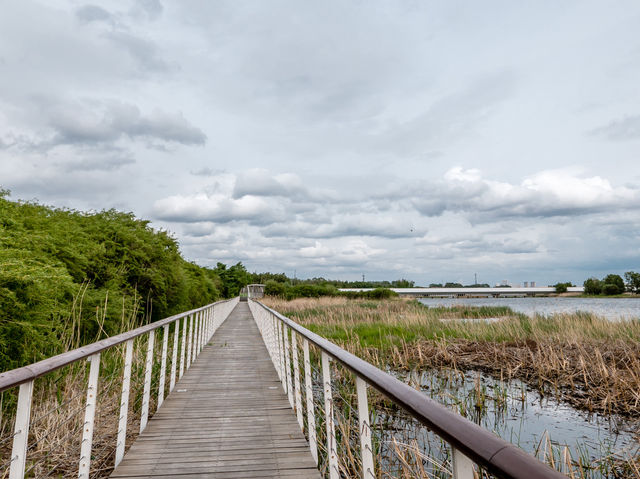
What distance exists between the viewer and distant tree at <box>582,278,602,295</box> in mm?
79700

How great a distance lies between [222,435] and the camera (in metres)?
3.98

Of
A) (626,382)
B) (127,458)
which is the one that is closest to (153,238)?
(127,458)

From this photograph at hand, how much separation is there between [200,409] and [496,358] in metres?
7.55

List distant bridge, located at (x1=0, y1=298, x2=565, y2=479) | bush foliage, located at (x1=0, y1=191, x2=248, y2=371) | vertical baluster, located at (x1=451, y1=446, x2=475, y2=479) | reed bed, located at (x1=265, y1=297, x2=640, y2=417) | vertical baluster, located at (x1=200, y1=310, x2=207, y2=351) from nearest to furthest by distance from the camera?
vertical baluster, located at (x1=451, y1=446, x2=475, y2=479)
distant bridge, located at (x1=0, y1=298, x2=565, y2=479)
bush foliage, located at (x1=0, y1=191, x2=248, y2=371)
reed bed, located at (x1=265, y1=297, x2=640, y2=417)
vertical baluster, located at (x1=200, y1=310, x2=207, y2=351)

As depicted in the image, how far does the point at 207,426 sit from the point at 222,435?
37cm

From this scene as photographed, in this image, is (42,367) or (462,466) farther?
(42,367)

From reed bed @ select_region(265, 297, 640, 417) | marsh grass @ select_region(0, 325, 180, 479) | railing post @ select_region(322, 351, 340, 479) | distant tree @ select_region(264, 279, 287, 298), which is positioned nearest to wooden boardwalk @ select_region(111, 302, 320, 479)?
marsh grass @ select_region(0, 325, 180, 479)

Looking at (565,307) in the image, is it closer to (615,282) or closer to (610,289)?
(610,289)

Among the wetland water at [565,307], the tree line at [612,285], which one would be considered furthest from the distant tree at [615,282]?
the wetland water at [565,307]

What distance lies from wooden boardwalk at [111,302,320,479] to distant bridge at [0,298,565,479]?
0.03 feet

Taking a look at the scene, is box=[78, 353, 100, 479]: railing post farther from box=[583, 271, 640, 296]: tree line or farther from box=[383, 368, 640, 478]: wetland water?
box=[583, 271, 640, 296]: tree line

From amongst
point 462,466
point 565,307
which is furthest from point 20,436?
point 565,307

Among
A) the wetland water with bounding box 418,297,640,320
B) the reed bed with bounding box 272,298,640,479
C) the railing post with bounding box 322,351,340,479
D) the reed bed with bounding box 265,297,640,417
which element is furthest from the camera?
the wetland water with bounding box 418,297,640,320

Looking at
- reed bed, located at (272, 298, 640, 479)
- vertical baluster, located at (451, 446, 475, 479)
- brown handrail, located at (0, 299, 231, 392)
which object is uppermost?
brown handrail, located at (0, 299, 231, 392)
